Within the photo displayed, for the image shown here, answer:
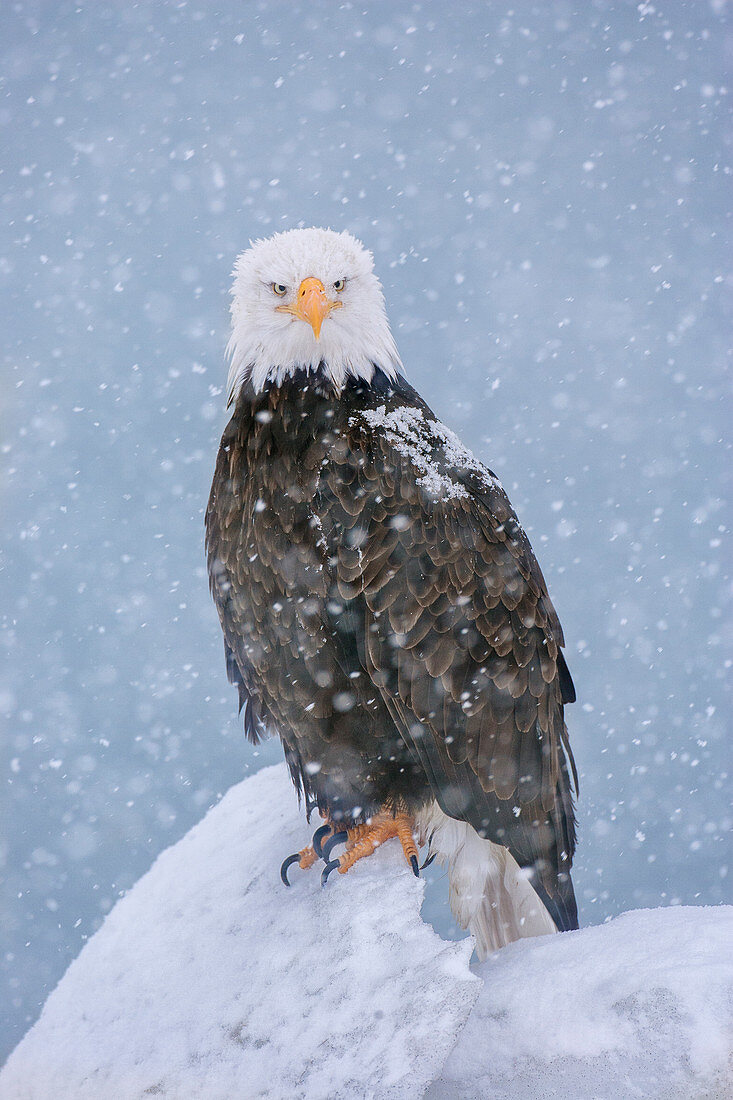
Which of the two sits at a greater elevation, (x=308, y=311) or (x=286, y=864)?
(x=308, y=311)

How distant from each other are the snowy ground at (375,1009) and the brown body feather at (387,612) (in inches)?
12.7

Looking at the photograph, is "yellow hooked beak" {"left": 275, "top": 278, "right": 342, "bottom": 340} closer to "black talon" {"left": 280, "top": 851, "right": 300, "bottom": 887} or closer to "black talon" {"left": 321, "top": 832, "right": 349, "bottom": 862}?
"black talon" {"left": 321, "top": 832, "right": 349, "bottom": 862}

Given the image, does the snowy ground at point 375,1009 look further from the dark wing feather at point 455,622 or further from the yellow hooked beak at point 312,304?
the yellow hooked beak at point 312,304

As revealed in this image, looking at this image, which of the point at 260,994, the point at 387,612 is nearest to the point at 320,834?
the point at 260,994

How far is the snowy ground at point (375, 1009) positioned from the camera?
64.4 inches

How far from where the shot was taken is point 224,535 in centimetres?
217

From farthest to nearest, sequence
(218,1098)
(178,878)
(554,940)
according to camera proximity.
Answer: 1. (178,878)
2. (554,940)
3. (218,1098)

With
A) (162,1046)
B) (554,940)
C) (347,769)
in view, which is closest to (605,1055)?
(554,940)

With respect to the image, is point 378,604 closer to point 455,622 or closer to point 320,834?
point 455,622

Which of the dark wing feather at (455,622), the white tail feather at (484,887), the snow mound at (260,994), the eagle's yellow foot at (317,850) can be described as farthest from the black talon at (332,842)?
the dark wing feather at (455,622)

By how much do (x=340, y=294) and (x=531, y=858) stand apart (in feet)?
5.86

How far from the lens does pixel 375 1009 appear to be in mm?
1810

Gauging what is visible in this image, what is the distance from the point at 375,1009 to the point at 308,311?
6.00 feet

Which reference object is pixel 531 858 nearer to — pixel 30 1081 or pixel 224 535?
pixel 224 535
